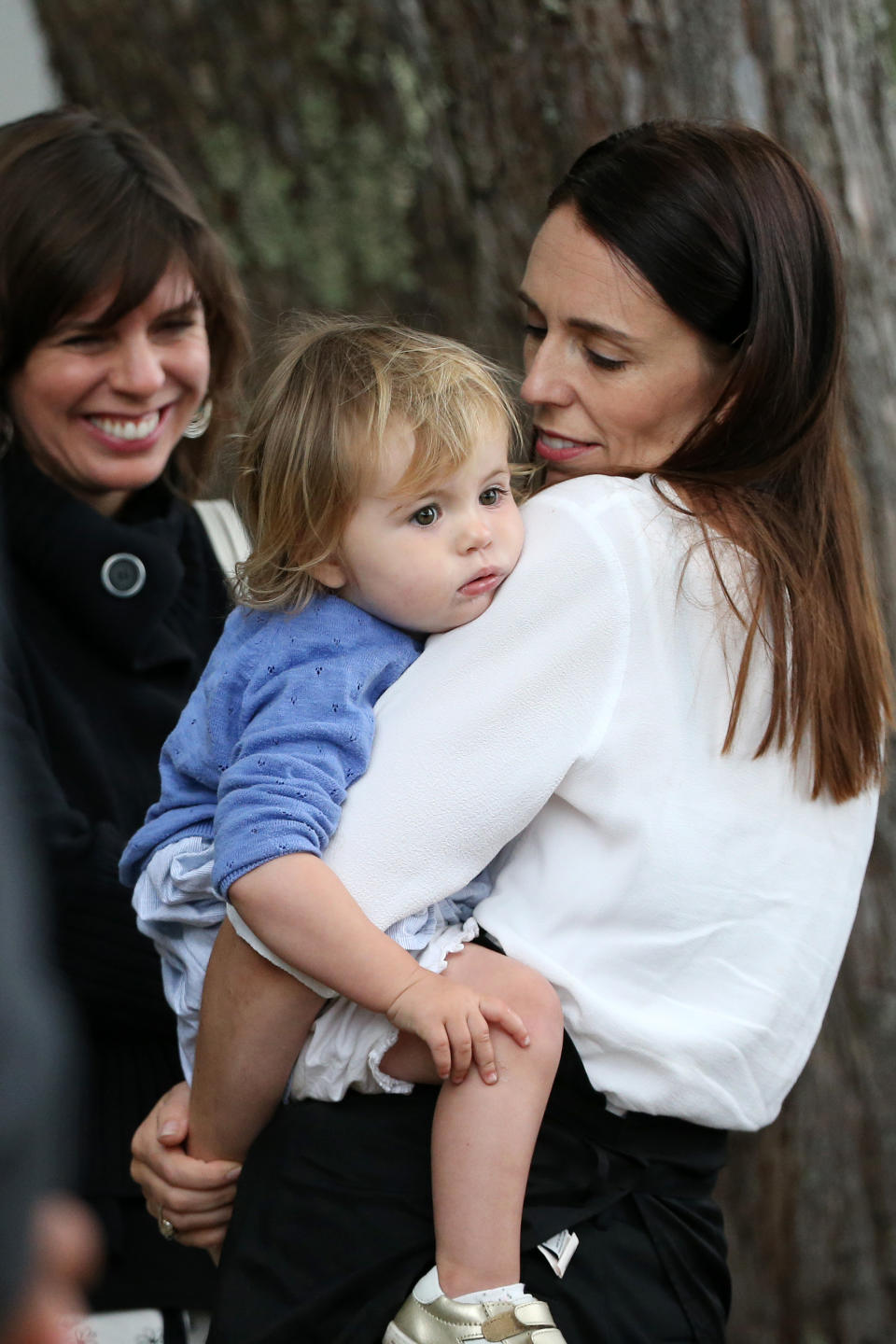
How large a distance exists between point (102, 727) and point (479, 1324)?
1.22 m

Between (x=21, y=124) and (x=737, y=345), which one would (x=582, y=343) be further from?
(x=21, y=124)

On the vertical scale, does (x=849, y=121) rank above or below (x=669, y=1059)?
above

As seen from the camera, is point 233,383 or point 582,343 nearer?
point 582,343

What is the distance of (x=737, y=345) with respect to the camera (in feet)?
5.73

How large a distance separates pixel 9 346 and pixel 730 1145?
6.81ft

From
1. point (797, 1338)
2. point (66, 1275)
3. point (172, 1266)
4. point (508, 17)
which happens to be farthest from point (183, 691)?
point (797, 1338)

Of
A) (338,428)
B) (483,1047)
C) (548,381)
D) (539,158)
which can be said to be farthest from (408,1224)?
(539,158)

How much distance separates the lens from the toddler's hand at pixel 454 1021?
1457 millimetres

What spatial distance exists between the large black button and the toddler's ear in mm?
816

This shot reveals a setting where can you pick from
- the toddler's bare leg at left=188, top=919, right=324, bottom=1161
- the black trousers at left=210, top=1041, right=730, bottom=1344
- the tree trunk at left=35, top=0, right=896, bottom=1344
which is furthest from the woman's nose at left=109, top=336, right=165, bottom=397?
the black trousers at left=210, top=1041, right=730, bottom=1344

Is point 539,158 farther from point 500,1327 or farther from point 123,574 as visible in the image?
point 500,1327

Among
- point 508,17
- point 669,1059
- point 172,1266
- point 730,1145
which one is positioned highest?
point 508,17

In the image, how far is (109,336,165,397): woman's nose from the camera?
2.46 m

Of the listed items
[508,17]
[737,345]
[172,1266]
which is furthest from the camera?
[508,17]
